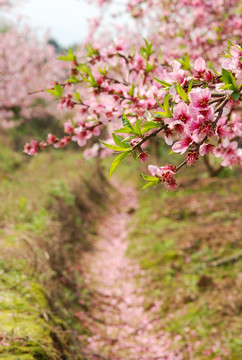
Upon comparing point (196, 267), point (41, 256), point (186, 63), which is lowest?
point (196, 267)

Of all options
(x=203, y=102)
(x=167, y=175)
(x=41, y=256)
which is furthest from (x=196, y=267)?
(x=203, y=102)

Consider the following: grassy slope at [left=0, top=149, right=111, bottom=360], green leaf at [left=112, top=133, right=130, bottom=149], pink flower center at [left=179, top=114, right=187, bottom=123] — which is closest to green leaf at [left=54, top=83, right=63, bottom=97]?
green leaf at [left=112, top=133, right=130, bottom=149]

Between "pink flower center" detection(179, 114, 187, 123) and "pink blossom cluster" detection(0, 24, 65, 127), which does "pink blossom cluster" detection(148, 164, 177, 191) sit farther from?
"pink blossom cluster" detection(0, 24, 65, 127)

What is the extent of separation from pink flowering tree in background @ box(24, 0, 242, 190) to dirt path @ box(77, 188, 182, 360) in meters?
2.54

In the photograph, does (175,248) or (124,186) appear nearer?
(175,248)

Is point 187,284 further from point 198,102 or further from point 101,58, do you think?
point 198,102

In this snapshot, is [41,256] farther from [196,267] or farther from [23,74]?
[23,74]

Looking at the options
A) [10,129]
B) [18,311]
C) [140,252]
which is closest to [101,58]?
[18,311]

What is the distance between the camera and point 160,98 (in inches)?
85.0

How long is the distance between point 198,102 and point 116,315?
13.5 ft

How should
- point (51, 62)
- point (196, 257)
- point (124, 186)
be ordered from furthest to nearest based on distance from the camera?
point (51, 62)
point (124, 186)
point (196, 257)

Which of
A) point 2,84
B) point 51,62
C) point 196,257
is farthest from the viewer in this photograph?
point 51,62

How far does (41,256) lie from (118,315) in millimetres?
1591

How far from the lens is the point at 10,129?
52.9 ft
